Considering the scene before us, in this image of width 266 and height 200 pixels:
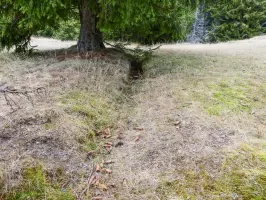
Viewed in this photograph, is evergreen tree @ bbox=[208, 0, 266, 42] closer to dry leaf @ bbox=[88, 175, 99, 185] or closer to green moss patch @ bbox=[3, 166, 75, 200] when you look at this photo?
dry leaf @ bbox=[88, 175, 99, 185]

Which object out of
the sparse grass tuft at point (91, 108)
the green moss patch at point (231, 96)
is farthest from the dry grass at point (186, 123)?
the sparse grass tuft at point (91, 108)

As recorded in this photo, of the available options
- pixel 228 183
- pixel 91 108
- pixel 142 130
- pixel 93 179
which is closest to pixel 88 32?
pixel 91 108

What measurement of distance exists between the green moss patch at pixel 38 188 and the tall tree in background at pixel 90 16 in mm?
3469

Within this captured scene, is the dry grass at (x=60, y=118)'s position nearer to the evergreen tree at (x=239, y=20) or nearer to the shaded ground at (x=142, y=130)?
the shaded ground at (x=142, y=130)

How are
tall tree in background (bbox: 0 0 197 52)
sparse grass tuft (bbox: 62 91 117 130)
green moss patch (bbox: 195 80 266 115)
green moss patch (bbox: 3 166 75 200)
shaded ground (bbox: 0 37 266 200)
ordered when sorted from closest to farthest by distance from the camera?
green moss patch (bbox: 3 166 75 200)
shaded ground (bbox: 0 37 266 200)
sparse grass tuft (bbox: 62 91 117 130)
green moss patch (bbox: 195 80 266 115)
tall tree in background (bbox: 0 0 197 52)

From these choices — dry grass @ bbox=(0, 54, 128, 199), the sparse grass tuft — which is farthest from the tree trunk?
the sparse grass tuft

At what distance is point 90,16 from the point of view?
697 centimetres

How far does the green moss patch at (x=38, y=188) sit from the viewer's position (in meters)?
2.49

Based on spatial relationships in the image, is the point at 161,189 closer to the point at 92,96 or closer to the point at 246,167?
the point at 246,167

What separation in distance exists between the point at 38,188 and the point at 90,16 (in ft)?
17.7

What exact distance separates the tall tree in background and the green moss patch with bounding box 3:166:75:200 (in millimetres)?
3469

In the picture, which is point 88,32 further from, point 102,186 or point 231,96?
point 102,186

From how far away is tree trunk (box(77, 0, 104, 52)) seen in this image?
6.97 meters

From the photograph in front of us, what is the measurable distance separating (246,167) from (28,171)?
2.30 m
